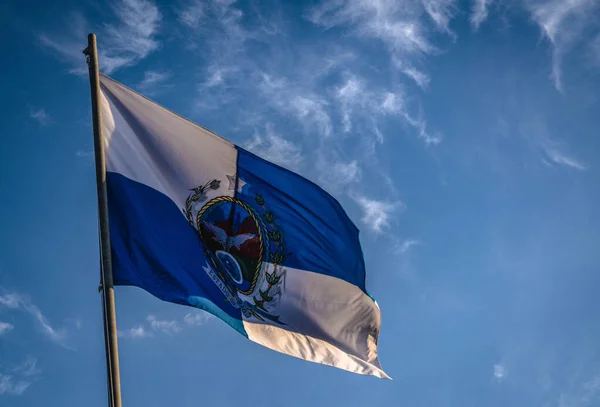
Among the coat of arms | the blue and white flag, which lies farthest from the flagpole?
the coat of arms

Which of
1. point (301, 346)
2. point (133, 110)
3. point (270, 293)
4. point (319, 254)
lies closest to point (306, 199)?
point (319, 254)

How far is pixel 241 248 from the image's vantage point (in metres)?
13.1

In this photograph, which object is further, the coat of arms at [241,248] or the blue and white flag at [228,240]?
the coat of arms at [241,248]

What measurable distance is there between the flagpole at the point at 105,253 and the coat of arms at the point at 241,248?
8.10 ft

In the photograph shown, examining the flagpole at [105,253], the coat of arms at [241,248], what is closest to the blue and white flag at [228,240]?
the coat of arms at [241,248]

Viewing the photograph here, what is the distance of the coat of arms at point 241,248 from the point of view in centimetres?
1275

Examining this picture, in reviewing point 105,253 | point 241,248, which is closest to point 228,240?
point 241,248

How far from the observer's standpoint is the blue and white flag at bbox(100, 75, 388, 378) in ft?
41.1

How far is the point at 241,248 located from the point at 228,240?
0.31m

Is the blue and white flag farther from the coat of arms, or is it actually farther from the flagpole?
the flagpole

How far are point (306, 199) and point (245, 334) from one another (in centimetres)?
329

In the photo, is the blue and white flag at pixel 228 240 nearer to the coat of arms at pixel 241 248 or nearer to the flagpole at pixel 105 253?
the coat of arms at pixel 241 248

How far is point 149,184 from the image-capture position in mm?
13008

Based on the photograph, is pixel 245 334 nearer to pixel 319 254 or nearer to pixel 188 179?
pixel 319 254
